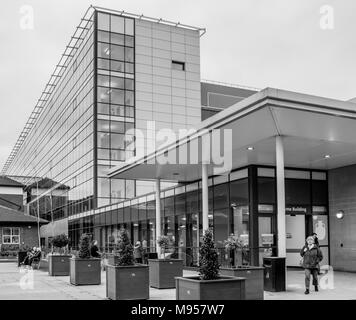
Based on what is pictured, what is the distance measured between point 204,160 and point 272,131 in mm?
5425

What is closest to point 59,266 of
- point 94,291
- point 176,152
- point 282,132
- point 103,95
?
point 176,152

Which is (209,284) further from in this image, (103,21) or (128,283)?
(103,21)

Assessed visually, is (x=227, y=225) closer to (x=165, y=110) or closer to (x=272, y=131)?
(x=272, y=131)

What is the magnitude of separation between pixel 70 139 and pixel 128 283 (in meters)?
45.1

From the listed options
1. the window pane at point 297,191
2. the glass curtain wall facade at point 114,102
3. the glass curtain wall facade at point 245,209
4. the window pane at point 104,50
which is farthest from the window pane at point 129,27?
the window pane at point 297,191

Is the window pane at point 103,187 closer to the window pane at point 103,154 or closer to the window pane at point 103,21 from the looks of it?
the window pane at point 103,154

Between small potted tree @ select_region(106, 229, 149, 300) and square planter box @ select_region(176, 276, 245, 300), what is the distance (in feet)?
11.4

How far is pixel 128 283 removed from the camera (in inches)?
574

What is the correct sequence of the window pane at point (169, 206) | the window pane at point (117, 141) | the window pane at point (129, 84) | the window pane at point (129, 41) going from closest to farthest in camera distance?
1. the window pane at point (169, 206)
2. the window pane at point (117, 141)
3. the window pane at point (129, 84)
4. the window pane at point (129, 41)

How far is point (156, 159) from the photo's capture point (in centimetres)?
2261

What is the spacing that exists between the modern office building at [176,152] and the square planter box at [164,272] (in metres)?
3.51

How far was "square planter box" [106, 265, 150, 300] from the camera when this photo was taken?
47.4ft

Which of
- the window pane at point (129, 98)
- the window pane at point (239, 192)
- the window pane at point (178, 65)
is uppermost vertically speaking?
the window pane at point (178, 65)

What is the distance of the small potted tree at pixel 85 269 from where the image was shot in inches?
760
